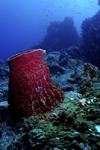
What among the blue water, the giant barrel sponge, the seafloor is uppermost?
the blue water

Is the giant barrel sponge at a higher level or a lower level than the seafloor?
higher

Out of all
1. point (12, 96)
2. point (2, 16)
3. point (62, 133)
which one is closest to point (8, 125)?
point (12, 96)

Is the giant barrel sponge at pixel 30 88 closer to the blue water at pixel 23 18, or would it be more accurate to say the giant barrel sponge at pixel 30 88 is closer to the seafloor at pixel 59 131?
the seafloor at pixel 59 131

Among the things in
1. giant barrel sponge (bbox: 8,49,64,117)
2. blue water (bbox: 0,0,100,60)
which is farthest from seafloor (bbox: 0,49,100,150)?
blue water (bbox: 0,0,100,60)

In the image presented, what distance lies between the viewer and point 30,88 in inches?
80.1

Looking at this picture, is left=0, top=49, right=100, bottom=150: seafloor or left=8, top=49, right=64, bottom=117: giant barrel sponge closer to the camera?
left=0, top=49, right=100, bottom=150: seafloor

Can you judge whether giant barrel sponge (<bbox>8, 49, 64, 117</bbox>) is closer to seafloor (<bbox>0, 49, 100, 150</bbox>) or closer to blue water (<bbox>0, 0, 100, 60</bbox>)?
→ seafloor (<bbox>0, 49, 100, 150</bbox>)

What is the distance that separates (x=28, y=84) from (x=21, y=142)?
1.00 m

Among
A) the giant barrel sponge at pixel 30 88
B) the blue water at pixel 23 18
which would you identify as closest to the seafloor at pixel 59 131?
the giant barrel sponge at pixel 30 88

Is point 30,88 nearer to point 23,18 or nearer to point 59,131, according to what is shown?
point 59,131

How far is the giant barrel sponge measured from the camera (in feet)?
6.51

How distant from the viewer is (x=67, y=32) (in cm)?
2305

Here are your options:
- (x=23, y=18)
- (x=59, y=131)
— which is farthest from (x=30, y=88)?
(x=23, y=18)

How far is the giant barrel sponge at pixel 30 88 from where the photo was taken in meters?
1.98
